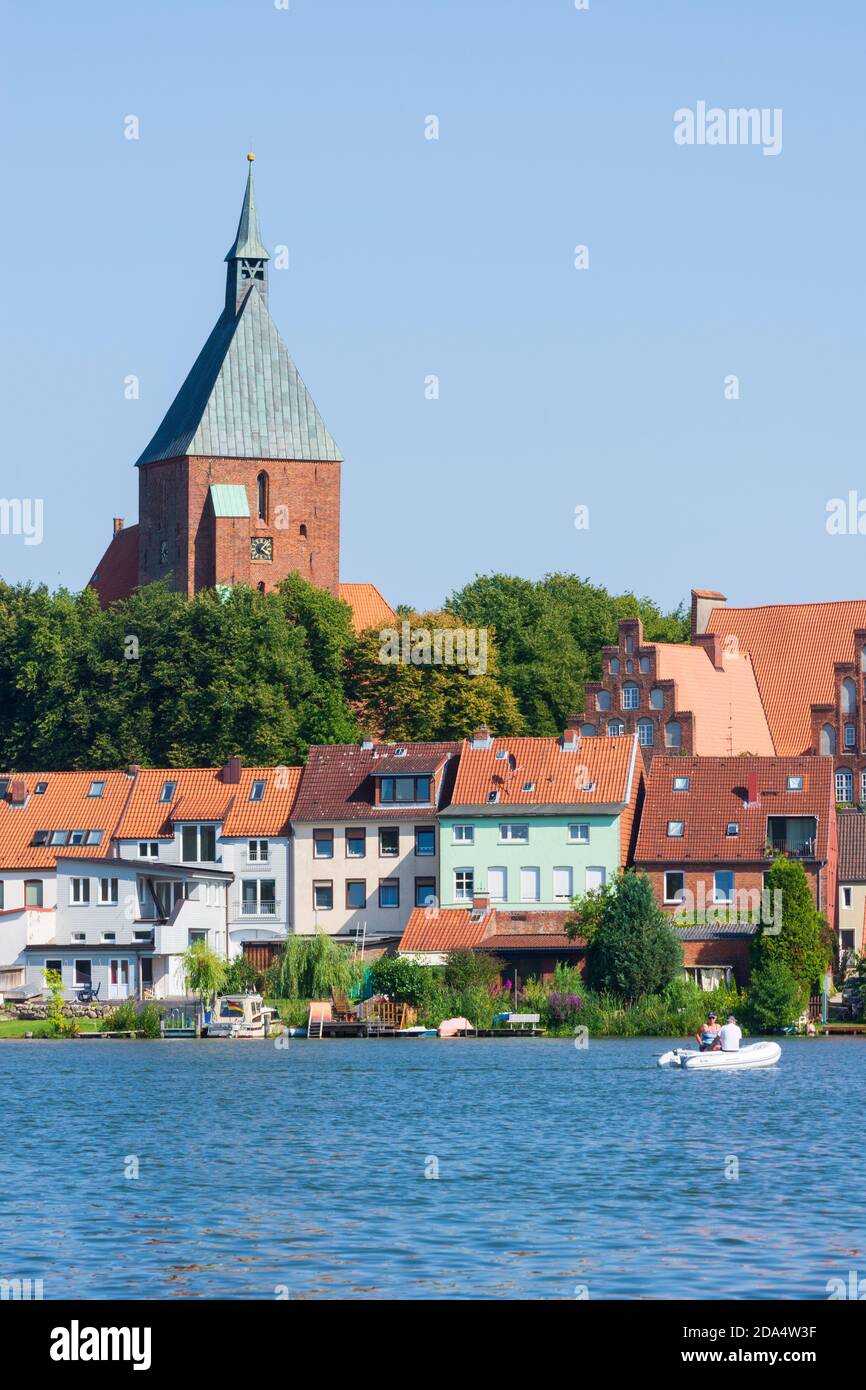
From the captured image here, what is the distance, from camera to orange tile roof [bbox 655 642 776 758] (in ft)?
411

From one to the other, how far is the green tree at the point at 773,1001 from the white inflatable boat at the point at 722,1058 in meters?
10.6

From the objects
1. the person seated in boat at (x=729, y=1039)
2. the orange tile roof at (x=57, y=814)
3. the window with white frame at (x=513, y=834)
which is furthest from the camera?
the orange tile roof at (x=57, y=814)

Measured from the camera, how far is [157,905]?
98500 millimetres

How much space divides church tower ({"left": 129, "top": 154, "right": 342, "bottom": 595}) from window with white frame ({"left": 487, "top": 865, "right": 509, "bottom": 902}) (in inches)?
1848

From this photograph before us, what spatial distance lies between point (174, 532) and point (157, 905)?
162ft

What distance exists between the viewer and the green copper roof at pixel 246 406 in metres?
145

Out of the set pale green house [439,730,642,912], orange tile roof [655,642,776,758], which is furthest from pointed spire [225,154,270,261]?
pale green house [439,730,642,912]

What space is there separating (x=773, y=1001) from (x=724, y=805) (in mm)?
15249

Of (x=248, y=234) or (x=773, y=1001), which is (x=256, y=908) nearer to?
(x=773, y=1001)

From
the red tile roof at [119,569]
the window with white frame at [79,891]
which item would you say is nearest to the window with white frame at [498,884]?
the window with white frame at [79,891]

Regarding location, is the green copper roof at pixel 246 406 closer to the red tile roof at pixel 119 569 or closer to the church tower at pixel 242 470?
the church tower at pixel 242 470

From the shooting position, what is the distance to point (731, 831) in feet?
314

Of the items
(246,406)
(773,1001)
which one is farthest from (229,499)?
(773,1001)

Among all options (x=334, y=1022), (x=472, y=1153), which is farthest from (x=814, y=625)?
(x=472, y=1153)
